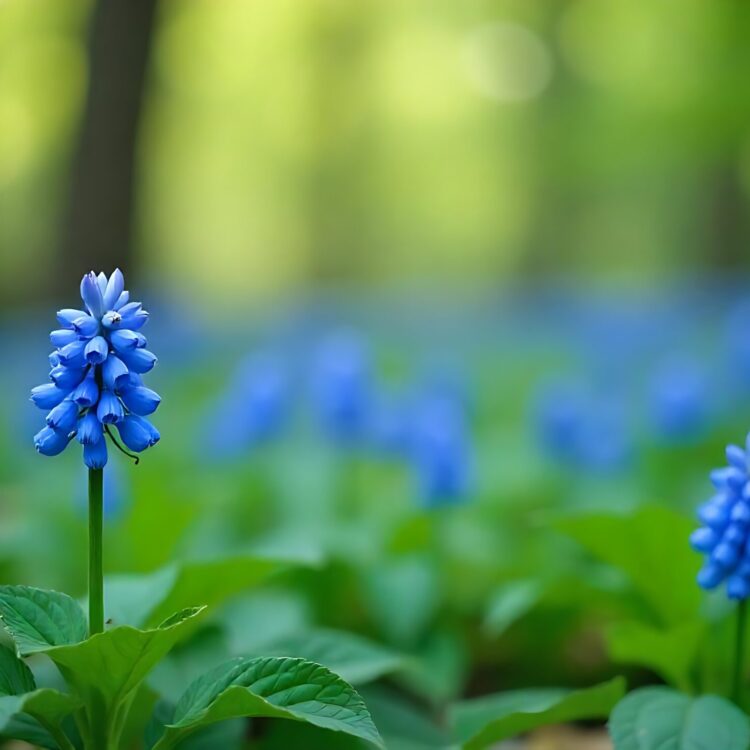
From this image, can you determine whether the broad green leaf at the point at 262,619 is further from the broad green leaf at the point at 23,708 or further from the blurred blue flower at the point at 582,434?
the blurred blue flower at the point at 582,434

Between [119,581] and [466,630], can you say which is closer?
[119,581]

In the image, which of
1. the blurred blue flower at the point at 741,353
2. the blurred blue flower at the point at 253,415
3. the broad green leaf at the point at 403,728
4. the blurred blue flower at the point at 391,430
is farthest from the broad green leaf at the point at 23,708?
the blurred blue flower at the point at 741,353

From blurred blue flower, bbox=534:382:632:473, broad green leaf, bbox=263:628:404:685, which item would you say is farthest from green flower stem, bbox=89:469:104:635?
blurred blue flower, bbox=534:382:632:473

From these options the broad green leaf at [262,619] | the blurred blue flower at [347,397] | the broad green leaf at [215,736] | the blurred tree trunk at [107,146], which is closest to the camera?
the broad green leaf at [215,736]

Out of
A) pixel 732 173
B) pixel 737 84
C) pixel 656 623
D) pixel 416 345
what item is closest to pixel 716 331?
pixel 416 345

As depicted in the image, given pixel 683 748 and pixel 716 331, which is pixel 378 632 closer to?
pixel 683 748

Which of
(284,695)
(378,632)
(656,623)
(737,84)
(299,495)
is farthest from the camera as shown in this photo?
(737,84)

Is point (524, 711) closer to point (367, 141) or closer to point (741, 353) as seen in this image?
point (741, 353)
